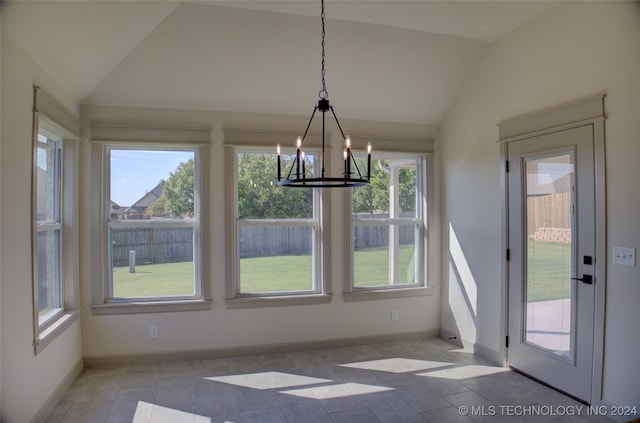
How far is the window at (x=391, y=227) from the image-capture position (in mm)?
4430

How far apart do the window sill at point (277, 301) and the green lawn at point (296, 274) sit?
0.12m

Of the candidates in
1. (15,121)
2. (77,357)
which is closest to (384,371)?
(77,357)

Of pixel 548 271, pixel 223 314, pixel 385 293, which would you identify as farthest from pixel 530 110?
pixel 223 314

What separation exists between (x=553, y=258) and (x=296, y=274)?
2.36m

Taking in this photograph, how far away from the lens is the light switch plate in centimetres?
257

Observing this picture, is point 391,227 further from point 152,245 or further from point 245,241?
point 152,245

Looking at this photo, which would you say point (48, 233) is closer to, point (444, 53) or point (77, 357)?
point (77, 357)

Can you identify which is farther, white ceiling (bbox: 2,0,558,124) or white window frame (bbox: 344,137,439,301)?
white window frame (bbox: 344,137,439,301)

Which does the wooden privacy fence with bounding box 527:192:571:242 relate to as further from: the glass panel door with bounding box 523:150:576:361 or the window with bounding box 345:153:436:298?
the window with bounding box 345:153:436:298

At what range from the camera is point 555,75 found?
10.3 ft

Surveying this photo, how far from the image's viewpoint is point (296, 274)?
4254 millimetres

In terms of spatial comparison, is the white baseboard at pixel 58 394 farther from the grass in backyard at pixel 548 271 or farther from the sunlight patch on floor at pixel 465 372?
the grass in backyard at pixel 548 271

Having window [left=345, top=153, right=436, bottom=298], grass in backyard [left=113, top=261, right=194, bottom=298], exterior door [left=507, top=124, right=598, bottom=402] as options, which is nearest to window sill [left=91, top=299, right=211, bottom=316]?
grass in backyard [left=113, top=261, right=194, bottom=298]

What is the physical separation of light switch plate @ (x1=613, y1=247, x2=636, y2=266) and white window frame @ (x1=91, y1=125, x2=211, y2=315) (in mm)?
3295
